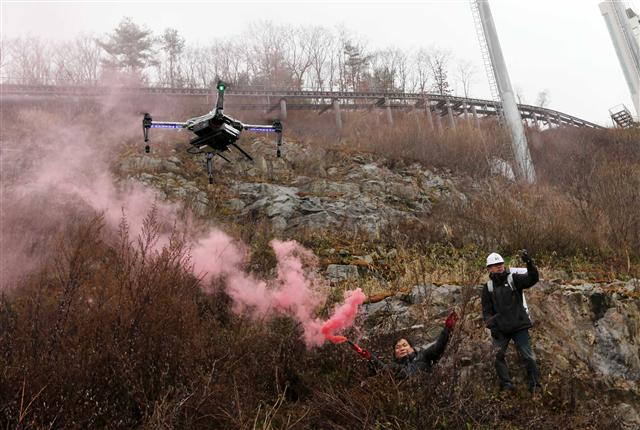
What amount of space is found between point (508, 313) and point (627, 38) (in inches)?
1578

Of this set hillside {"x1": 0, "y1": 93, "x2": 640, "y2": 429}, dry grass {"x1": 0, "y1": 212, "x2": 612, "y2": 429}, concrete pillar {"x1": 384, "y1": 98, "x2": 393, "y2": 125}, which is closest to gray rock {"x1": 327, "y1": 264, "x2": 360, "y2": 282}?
hillside {"x1": 0, "y1": 93, "x2": 640, "y2": 429}

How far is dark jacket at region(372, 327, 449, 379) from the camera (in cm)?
575

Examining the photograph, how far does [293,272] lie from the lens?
34.2ft

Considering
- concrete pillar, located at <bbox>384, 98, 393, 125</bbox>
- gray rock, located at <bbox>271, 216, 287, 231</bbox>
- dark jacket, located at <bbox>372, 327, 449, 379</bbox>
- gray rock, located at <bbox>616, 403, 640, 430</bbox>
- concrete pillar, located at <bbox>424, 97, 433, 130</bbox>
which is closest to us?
dark jacket, located at <bbox>372, 327, 449, 379</bbox>

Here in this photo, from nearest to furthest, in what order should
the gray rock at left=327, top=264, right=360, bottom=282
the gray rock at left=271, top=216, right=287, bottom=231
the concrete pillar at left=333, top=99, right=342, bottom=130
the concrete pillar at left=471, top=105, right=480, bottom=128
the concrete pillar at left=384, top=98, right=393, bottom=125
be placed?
the gray rock at left=327, top=264, right=360, bottom=282 < the gray rock at left=271, top=216, right=287, bottom=231 < the concrete pillar at left=333, top=99, right=342, bottom=130 < the concrete pillar at left=384, top=98, right=393, bottom=125 < the concrete pillar at left=471, top=105, right=480, bottom=128

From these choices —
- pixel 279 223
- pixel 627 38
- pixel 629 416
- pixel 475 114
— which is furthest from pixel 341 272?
pixel 627 38

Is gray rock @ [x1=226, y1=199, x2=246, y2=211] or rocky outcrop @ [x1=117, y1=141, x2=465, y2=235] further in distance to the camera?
gray rock @ [x1=226, y1=199, x2=246, y2=211]

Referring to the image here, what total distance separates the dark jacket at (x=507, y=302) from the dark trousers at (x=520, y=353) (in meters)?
0.11

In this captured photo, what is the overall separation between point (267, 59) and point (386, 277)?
27507 millimetres

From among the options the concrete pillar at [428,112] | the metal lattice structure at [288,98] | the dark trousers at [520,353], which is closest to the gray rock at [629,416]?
the dark trousers at [520,353]

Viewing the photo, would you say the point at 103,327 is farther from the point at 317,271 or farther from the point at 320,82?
the point at 320,82

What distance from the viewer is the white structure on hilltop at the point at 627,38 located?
Answer: 3619 cm

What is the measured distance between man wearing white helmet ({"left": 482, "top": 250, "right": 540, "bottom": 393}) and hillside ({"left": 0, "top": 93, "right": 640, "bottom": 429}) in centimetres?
31

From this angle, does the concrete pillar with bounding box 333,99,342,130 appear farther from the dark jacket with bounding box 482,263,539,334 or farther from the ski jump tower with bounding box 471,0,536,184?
the dark jacket with bounding box 482,263,539,334
